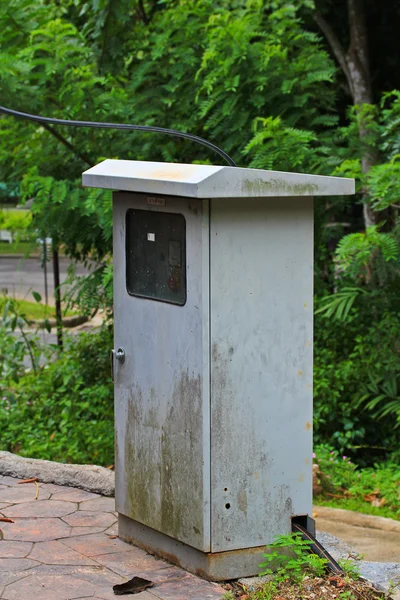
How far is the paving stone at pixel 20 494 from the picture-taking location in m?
5.44

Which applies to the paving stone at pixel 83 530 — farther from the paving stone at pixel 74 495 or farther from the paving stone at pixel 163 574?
the paving stone at pixel 163 574

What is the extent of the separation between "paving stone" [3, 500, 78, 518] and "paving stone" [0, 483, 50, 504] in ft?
0.25

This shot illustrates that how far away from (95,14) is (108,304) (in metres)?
2.94

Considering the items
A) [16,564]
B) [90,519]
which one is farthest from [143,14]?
[16,564]

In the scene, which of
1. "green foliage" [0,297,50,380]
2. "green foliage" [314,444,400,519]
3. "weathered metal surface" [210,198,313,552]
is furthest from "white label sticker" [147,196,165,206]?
"green foliage" [0,297,50,380]

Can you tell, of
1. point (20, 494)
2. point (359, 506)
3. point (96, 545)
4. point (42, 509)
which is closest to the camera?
point (96, 545)

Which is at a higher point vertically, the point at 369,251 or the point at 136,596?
the point at 369,251

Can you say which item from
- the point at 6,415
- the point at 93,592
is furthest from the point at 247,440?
the point at 6,415

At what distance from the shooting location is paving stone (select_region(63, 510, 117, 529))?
199 inches

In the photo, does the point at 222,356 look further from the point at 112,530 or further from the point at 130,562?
the point at 112,530

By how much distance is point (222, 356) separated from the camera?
4.17m

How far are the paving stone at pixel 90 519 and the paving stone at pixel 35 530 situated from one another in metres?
0.07

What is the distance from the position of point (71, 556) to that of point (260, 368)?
1.36 m

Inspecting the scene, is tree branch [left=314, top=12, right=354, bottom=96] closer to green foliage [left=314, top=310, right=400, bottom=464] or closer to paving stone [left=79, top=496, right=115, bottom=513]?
green foliage [left=314, top=310, right=400, bottom=464]
